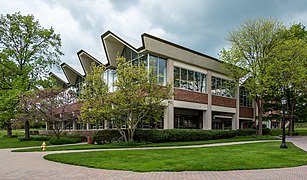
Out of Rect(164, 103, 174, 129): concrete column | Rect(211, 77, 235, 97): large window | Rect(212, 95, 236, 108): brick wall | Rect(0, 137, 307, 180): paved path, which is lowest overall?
Rect(0, 137, 307, 180): paved path

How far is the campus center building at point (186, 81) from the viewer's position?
25922mm

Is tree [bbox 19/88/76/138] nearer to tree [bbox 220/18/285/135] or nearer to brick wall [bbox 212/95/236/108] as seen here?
brick wall [bbox 212/95/236/108]

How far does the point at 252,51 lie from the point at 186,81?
9.00 m

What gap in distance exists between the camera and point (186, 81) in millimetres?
28531

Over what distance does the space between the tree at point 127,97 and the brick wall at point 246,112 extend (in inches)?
755

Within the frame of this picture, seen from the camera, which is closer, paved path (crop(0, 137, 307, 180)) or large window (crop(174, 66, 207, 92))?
paved path (crop(0, 137, 307, 180))

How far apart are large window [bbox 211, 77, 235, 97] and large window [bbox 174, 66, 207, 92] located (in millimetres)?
1990

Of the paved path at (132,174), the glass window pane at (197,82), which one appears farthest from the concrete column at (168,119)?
the paved path at (132,174)

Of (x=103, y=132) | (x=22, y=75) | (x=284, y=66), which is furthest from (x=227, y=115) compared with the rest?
(x=22, y=75)

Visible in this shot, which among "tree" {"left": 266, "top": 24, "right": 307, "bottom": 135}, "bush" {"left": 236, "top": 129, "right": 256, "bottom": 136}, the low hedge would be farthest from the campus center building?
"tree" {"left": 266, "top": 24, "right": 307, "bottom": 135}

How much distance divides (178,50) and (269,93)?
12312 millimetres

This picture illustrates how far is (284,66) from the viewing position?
2878cm

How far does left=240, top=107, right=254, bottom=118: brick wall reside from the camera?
37.9 m

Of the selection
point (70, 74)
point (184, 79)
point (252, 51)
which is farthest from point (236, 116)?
point (70, 74)
